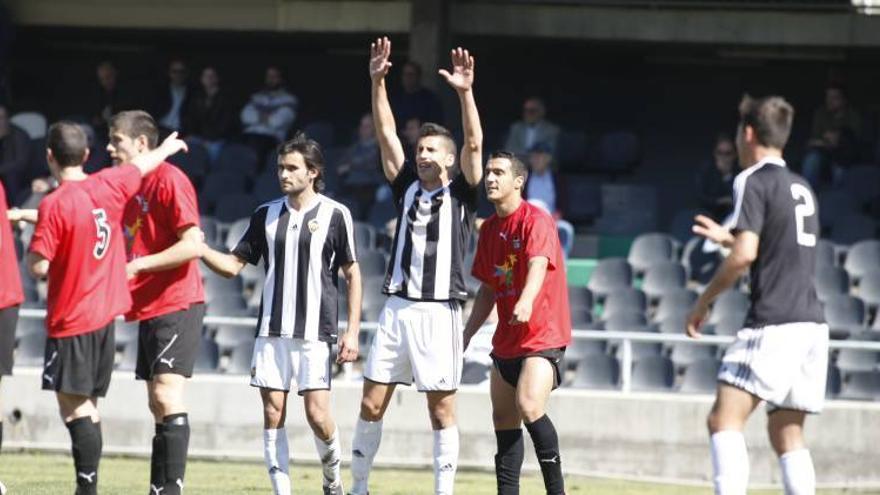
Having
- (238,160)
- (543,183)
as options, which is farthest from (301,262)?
(238,160)

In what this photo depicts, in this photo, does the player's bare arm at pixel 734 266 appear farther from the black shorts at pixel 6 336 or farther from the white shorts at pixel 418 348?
the black shorts at pixel 6 336

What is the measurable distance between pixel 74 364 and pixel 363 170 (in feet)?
30.2

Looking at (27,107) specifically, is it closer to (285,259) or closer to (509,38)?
(509,38)

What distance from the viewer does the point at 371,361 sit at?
9641mm

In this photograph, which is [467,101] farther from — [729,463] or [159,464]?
[729,463]

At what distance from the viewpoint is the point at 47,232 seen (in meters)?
8.33

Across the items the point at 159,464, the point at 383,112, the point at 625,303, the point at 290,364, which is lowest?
the point at 159,464

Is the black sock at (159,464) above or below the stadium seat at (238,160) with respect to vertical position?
below

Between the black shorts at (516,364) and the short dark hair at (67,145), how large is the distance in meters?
2.57

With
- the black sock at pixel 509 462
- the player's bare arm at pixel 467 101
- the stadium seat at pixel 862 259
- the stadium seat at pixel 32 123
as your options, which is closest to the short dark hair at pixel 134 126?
the player's bare arm at pixel 467 101

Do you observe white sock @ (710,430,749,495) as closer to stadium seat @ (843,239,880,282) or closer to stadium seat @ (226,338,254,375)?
stadium seat @ (226,338,254,375)

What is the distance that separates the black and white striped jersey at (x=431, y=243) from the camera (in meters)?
9.62

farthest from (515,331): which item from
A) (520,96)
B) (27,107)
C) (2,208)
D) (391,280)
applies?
(27,107)

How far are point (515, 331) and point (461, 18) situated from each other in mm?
9753
